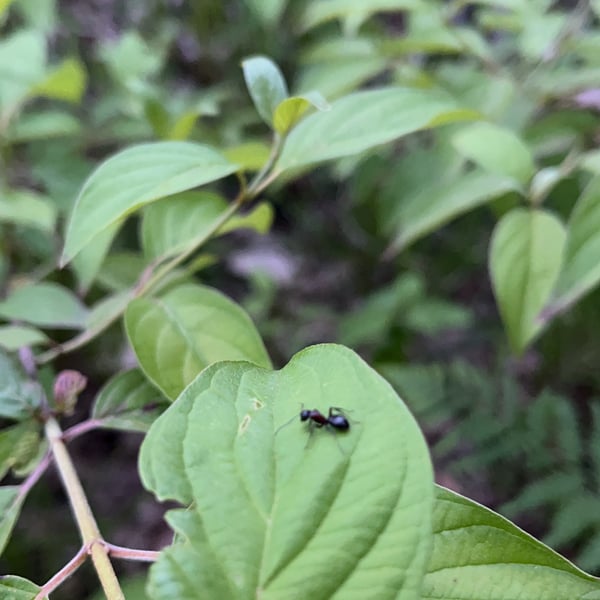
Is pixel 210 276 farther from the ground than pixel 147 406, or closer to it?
farther from the ground

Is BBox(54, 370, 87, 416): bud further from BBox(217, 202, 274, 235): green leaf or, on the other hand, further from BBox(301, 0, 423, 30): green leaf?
BBox(301, 0, 423, 30): green leaf

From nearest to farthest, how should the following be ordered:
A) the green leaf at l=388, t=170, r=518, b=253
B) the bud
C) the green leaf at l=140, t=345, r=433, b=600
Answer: the green leaf at l=140, t=345, r=433, b=600, the bud, the green leaf at l=388, t=170, r=518, b=253

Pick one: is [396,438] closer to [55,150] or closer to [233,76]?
[55,150]

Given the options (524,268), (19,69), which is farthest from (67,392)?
(19,69)

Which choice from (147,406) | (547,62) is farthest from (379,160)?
(147,406)

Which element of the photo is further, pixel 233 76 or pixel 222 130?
pixel 233 76

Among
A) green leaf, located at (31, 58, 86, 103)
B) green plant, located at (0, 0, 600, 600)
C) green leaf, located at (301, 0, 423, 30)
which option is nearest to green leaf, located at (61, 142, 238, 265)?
green plant, located at (0, 0, 600, 600)
